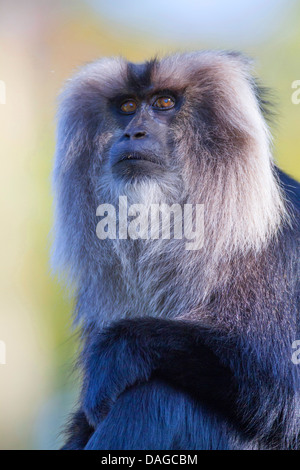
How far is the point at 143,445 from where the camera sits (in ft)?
10.5

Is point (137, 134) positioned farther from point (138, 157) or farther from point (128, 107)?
point (128, 107)

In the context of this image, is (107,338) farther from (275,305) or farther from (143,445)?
(275,305)

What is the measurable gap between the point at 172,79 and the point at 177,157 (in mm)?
467

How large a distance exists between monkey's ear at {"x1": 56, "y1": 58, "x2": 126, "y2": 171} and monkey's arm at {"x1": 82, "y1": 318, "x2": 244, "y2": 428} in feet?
3.62

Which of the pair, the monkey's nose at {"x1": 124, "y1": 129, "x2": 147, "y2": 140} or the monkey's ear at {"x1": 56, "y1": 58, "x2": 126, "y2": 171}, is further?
the monkey's ear at {"x1": 56, "y1": 58, "x2": 126, "y2": 171}

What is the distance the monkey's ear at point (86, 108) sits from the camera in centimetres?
389

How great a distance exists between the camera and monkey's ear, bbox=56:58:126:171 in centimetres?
389

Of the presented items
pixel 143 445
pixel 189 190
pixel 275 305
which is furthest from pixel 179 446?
pixel 189 190

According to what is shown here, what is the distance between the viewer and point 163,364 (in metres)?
3.23

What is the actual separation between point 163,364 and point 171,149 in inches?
43.7

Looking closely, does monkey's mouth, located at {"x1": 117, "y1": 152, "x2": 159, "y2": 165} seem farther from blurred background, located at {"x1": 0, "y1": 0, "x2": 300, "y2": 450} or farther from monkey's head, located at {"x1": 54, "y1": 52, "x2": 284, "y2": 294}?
blurred background, located at {"x1": 0, "y1": 0, "x2": 300, "y2": 450}
